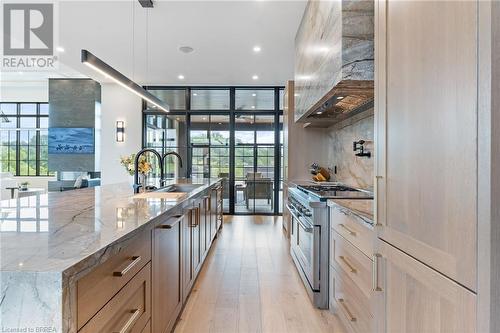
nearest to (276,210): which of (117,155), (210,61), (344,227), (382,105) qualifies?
(210,61)

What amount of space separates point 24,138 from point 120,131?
5.53 m

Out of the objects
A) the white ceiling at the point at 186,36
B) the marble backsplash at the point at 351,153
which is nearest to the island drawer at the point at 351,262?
the marble backsplash at the point at 351,153

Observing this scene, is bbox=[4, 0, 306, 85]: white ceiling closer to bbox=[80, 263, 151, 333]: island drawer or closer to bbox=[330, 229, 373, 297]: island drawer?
bbox=[330, 229, 373, 297]: island drawer

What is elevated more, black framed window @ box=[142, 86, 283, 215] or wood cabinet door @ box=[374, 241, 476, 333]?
black framed window @ box=[142, 86, 283, 215]

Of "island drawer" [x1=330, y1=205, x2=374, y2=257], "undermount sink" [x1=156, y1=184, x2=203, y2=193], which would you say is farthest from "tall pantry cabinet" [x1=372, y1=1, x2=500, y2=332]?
"undermount sink" [x1=156, y1=184, x2=203, y2=193]

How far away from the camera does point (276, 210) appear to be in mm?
7004

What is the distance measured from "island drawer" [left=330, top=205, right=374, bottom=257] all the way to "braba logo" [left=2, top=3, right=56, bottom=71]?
420cm

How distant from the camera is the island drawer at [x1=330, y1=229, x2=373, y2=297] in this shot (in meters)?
1.58

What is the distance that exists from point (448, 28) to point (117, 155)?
7.37 metres

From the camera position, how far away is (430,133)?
92cm

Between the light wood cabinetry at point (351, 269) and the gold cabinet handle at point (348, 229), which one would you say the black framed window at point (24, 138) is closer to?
the light wood cabinetry at point (351, 269)

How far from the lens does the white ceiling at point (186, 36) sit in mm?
3629

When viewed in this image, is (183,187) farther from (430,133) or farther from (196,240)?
(430,133)

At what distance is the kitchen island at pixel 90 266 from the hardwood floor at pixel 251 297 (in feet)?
1.45
